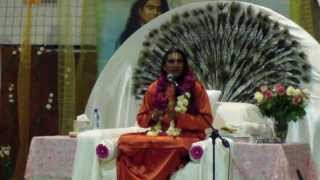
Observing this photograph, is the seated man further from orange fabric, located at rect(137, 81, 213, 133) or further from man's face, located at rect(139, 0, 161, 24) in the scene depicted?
man's face, located at rect(139, 0, 161, 24)

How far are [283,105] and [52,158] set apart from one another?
1.79 m

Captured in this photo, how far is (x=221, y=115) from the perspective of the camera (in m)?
5.36

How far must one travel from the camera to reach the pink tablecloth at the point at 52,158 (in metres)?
5.11

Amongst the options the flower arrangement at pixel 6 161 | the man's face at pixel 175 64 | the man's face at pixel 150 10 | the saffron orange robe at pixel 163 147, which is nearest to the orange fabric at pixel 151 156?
the saffron orange robe at pixel 163 147

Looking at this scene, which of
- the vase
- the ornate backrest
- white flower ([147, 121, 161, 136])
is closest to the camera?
white flower ([147, 121, 161, 136])

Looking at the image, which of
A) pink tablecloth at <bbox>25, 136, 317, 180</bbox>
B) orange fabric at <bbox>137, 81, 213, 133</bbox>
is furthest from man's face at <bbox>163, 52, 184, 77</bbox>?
pink tablecloth at <bbox>25, 136, 317, 180</bbox>

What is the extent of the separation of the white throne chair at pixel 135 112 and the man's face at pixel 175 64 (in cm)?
47

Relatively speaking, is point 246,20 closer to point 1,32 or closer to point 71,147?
point 71,147

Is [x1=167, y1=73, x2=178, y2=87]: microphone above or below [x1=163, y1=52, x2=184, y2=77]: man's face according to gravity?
below

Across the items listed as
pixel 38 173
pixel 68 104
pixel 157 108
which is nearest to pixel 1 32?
pixel 68 104

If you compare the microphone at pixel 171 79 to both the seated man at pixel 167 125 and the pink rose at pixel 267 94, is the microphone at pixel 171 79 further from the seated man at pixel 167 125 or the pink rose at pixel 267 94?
the pink rose at pixel 267 94

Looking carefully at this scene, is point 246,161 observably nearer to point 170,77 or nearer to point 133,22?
point 170,77

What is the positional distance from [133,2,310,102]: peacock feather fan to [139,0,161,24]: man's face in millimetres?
533

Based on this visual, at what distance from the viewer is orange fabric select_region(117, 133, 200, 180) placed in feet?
14.7
